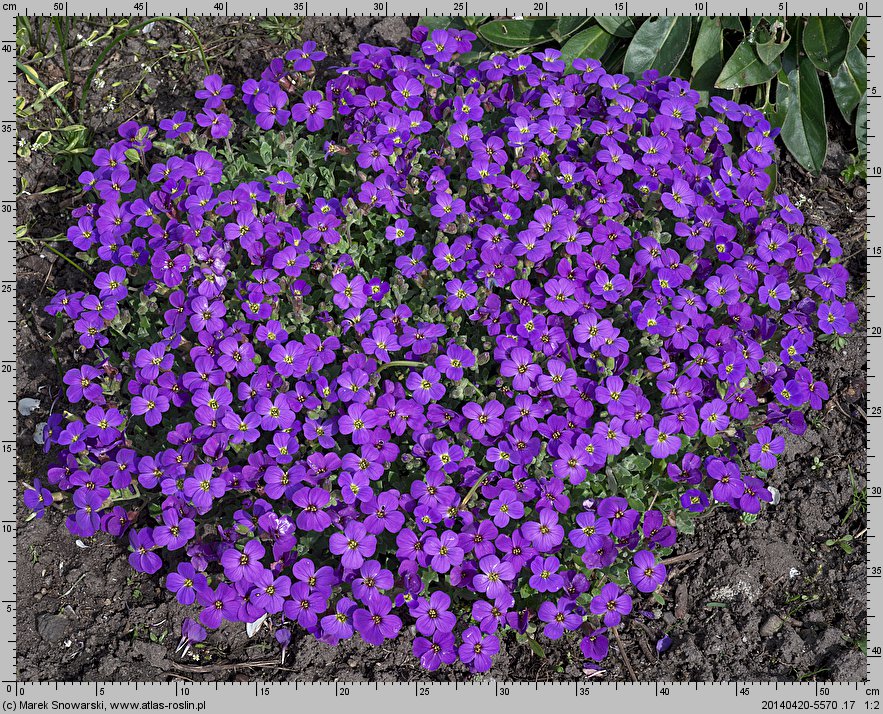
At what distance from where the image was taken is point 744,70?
534cm

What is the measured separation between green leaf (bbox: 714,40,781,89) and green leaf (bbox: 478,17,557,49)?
1069 millimetres

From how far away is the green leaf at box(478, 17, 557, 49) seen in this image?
5.41 meters

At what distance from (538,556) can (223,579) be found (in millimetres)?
1370

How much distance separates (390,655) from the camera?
4254 mm

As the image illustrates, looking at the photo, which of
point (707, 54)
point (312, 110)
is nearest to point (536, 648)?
point (312, 110)

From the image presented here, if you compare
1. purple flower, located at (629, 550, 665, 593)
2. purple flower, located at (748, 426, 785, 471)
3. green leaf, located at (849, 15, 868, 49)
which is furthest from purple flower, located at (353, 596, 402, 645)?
green leaf, located at (849, 15, 868, 49)

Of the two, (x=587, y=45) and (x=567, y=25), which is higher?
(x=567, y=25)

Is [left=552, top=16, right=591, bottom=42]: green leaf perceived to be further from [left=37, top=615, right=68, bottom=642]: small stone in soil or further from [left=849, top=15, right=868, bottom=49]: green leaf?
[left=37, top=615, right=68, bottom=642]: small stone in soil

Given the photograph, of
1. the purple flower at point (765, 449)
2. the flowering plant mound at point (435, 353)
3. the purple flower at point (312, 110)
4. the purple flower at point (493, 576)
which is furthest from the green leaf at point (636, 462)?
the purple flower at point (312, 110)

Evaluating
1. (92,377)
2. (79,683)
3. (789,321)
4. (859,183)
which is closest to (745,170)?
(789,321)

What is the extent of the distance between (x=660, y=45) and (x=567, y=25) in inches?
22.4

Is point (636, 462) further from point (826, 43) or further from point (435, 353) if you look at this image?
point (826, 43)

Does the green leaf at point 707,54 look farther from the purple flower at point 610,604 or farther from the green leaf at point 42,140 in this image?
the green leaf at point 42,140

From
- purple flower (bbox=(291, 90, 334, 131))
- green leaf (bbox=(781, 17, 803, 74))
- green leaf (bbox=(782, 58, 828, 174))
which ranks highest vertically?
green leaf (bbox=(781, 17, 803, 74))
